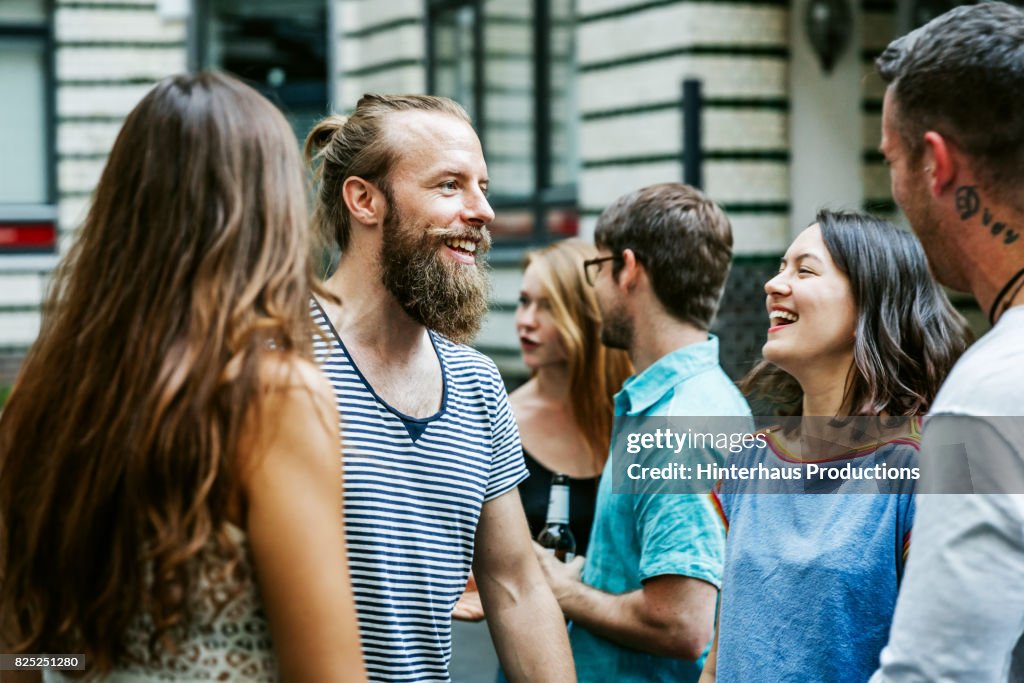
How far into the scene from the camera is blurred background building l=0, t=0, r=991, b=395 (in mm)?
8172

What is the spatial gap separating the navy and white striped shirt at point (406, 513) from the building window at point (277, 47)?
11534mm

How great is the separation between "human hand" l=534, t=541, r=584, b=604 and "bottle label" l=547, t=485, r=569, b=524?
10cm

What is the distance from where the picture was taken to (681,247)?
3.49 m

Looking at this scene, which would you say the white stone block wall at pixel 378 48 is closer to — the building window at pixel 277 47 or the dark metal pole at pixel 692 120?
the building window at pixel 277 47

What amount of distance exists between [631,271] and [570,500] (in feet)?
2.60

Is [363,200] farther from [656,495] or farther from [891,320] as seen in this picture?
[891,320]

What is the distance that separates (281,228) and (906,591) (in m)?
0.97

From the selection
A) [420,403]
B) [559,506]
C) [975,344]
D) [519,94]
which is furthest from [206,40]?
[975,344]

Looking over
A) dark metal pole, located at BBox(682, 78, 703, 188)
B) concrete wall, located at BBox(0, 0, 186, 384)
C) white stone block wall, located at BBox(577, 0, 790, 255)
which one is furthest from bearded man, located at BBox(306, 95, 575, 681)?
concrete wall, located at BBox(0, 0, 186, 384)

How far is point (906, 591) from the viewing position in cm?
167

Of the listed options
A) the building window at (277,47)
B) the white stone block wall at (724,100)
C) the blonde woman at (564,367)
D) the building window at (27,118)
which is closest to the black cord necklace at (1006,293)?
the blonde woman at (564,367)

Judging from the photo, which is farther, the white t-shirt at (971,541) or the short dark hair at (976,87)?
the short dark hair at (976,87)

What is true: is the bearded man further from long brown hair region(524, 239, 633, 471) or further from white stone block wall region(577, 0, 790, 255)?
white stone block wall region(577, 0, 790, 255)

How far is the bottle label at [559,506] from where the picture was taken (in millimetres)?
3395
